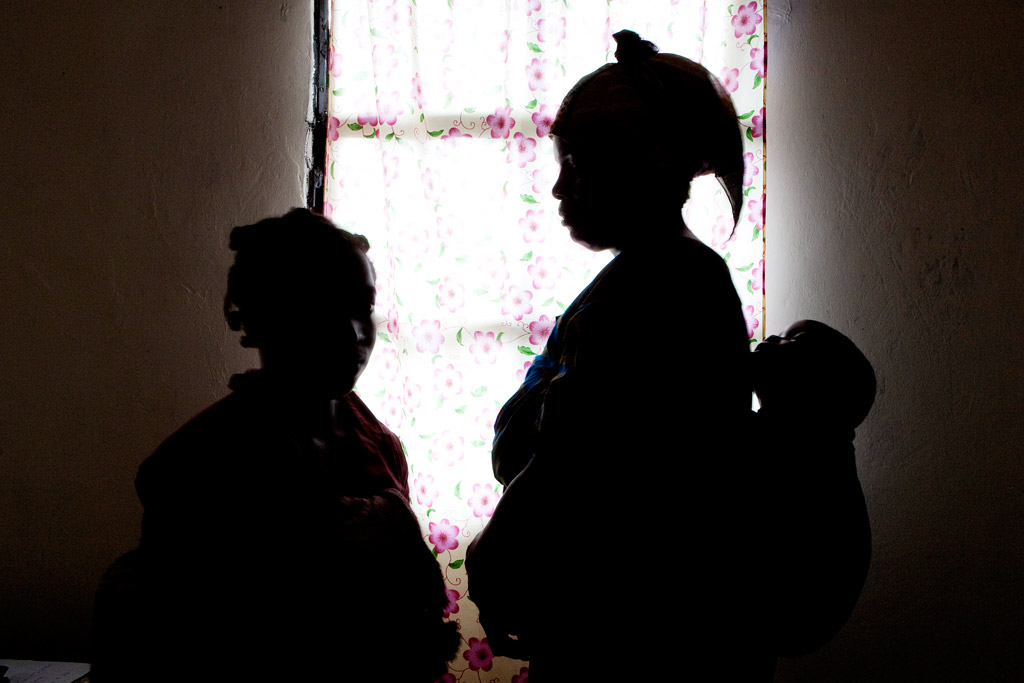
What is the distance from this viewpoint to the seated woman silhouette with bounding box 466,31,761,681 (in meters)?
0.71

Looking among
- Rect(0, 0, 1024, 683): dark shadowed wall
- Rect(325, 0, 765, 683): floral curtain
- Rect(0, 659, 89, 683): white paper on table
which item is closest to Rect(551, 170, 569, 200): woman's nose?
Rect(325, 0, 765, 683): floral curtain

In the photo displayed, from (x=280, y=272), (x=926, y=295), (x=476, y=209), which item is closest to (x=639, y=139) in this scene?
(x=280, y=272)

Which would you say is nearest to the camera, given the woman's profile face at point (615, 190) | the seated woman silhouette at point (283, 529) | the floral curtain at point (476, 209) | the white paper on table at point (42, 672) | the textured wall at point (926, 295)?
the seated woman silhouette at point (283, 529)

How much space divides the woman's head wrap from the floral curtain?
768mm

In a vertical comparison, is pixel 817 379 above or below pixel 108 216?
below

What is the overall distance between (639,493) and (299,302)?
1.46ft

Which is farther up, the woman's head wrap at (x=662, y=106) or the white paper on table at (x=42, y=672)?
the woman's head wrap at (x=662, y=106)

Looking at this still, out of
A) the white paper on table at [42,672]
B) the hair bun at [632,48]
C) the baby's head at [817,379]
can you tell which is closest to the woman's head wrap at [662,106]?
the hair bun at [632,48]

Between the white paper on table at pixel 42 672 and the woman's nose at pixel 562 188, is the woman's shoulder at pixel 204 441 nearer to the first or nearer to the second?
the woman's nose at pixel 562 188

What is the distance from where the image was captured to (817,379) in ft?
2.44

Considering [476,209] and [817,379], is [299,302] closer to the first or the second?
[817,379]

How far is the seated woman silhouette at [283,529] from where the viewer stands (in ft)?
2.21

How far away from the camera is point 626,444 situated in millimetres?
707

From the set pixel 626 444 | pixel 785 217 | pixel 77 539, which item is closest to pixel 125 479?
pixel 77 539
